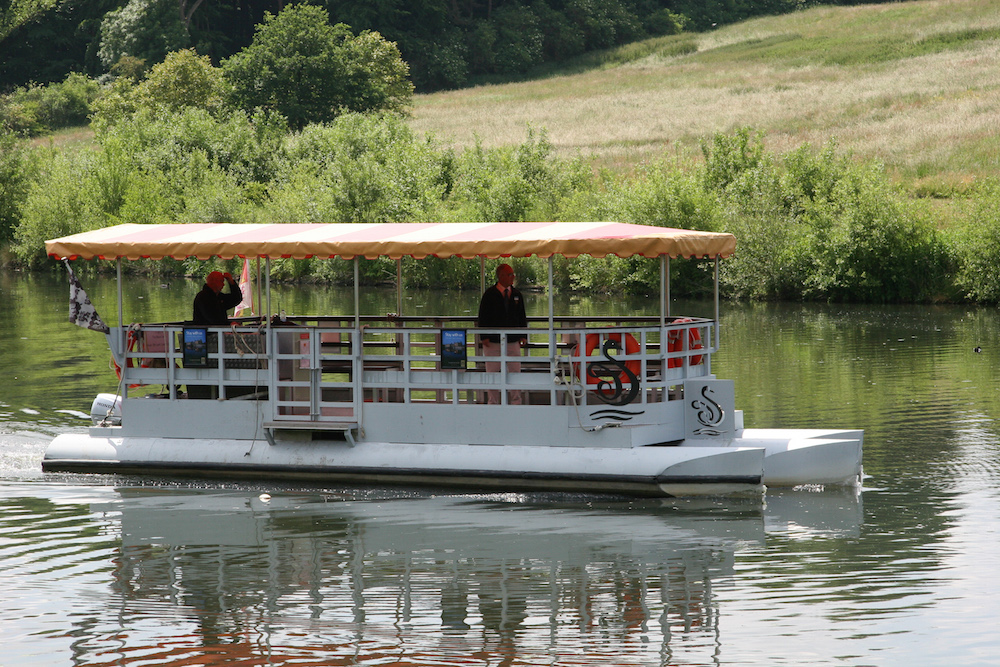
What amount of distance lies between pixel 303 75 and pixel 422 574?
221 feet

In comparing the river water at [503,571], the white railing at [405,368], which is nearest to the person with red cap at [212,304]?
the white railing at [405,368]

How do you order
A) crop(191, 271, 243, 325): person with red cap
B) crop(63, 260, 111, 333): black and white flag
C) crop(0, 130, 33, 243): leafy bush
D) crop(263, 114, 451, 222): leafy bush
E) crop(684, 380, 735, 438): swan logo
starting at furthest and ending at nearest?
crop(0, 130, 33, 243): leafy bush < crop(263, 114, 451, 222): leafy bush < crop(191, 271, 243, 325): person with red cap < crop(63, 260, 111, 333): black and white flag < crop(684, 380, 735, 438): swan logo

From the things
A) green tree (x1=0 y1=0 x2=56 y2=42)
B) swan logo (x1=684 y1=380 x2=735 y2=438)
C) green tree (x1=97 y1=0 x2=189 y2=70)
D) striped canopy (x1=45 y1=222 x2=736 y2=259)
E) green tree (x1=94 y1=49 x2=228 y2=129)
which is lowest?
swan logo (x1=684 y1=380 x2=735 y2=438)

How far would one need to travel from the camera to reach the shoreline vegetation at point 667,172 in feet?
131

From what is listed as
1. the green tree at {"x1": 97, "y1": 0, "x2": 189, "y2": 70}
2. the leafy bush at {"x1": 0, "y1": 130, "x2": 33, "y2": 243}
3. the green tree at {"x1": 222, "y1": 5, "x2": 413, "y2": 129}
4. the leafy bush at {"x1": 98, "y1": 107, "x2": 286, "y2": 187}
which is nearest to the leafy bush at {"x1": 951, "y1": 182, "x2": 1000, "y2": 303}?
the leafy bush at {"x1": 98, "y1": 107, "x2": 286, "y2": 187}

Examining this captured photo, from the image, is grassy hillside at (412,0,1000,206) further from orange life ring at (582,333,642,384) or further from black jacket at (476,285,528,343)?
black jacket at (476,285,528,343)

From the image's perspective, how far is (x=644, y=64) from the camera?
92.2m

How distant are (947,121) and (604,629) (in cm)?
4876

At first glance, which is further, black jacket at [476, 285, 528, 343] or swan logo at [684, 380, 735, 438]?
swan logo at [684, 380, 735, 438]

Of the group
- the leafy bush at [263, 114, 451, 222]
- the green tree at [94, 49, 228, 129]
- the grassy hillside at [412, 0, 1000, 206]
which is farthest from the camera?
the green tree at [94, 49, 228, 129]

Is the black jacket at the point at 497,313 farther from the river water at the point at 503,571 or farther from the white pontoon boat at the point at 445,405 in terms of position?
the river water at the point at 503,571

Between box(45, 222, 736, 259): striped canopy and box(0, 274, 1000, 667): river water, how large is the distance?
2660 millimetres

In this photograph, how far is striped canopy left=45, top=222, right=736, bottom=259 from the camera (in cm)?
1286

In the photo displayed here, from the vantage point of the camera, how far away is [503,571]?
11.0 meters
